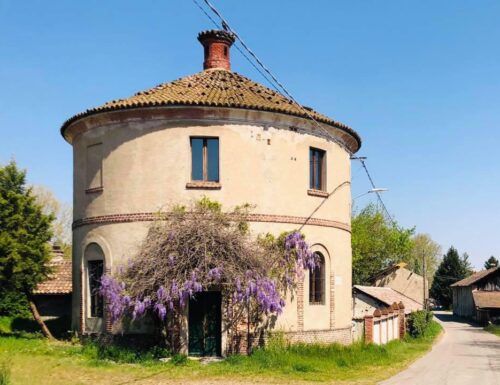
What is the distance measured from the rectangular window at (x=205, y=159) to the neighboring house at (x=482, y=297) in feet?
138

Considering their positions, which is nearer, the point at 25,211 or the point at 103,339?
the point at 103,339

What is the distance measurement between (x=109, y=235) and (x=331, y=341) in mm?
8717

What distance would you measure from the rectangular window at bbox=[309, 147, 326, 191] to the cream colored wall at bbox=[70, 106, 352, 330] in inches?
18.2

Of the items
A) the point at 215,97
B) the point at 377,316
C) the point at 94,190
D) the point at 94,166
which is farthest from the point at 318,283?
the point at 94,166

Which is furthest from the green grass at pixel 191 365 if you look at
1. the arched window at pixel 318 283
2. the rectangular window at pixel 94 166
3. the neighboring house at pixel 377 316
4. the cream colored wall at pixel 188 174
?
the rectangular window at pixel 94 166

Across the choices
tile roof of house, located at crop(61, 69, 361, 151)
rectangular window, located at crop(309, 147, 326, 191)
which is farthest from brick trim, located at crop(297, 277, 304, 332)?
tile roof of house, located at crop(61, 69, 361, 151)

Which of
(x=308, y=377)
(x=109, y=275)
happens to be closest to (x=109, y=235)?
(x=109, y=275)

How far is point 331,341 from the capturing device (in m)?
21.9

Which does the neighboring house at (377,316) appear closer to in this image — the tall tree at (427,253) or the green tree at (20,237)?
the green tree at (20,237)

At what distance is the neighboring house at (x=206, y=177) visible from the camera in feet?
66.7

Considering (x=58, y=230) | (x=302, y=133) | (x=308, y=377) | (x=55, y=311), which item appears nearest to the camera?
(x=308, y=377)

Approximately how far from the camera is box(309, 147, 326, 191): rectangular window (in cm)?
2245

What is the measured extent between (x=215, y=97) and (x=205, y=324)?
25.1ft

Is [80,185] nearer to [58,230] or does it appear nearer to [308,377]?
[308,377]
